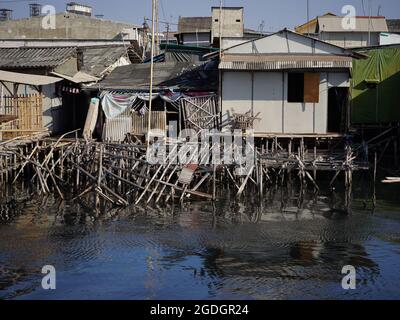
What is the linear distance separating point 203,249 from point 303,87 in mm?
10552

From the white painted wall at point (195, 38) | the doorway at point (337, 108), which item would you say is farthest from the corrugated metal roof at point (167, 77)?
the white painted wall at point (195, 38)

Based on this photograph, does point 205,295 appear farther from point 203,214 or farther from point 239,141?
point 239,141

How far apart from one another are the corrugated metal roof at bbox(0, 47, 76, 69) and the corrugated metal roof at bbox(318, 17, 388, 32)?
19348 mm

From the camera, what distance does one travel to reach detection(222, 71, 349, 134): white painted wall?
23.5m

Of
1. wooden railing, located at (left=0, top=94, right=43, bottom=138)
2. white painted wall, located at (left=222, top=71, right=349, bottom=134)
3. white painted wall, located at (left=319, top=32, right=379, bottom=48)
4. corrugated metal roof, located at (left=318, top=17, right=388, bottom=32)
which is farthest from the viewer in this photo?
white painted wall, located at (left=319, top=32, right=379, bottom=48)

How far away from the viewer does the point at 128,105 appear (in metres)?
24.5

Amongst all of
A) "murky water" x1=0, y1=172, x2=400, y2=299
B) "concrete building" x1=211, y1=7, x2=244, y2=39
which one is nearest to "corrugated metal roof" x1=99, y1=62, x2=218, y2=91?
"murky water" x1=0, y1=172, x2=400, y2=299

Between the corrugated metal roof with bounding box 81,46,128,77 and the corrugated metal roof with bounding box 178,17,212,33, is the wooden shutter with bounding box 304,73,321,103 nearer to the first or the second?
the corrugated metal roof with bounding box 81,46,128,77

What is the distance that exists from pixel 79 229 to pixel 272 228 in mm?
5578

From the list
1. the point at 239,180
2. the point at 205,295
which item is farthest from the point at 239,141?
the point at 205,295

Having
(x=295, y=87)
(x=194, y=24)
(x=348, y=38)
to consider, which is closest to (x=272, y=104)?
(x=295, y=87)

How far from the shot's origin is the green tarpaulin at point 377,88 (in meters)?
27.4

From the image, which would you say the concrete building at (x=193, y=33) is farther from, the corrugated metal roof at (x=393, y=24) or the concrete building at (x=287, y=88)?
the concrete building at (x=287, y=88)

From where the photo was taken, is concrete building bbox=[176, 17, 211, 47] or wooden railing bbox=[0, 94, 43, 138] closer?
wooden railing bbox=[0, 94, 43, 138]
